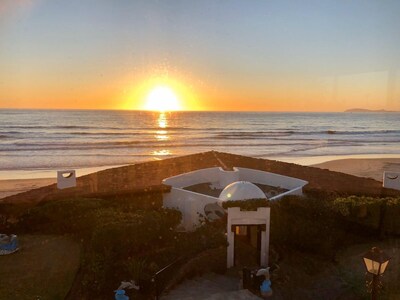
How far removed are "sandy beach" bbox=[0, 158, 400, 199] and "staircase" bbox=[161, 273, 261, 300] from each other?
16.3 m

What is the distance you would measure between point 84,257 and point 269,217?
5491 millimetres

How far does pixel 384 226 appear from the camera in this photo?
14000 mm

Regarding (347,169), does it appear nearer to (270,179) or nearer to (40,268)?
(270,179)

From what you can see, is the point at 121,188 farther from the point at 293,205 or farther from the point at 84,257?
the point at 293,205

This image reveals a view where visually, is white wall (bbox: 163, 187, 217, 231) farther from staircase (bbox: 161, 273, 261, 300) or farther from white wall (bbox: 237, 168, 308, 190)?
white wall (bbox: 237, 168, 308, 190)

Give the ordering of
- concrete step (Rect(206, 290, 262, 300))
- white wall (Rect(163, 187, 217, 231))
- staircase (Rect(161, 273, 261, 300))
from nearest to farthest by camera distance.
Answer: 1. concrete step (Rect(206, 290, 262, 300))
2. staircase (Rect(161, 273, 261, 300))
3. white wall (Rect(163, 187, 217, 231))

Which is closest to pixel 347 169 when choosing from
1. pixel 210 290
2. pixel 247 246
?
pixel 247 246

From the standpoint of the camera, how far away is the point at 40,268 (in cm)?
1051

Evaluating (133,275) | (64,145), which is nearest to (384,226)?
(133,275)

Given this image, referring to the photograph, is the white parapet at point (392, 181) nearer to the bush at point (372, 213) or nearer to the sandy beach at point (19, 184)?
the bush at point (372, 213)

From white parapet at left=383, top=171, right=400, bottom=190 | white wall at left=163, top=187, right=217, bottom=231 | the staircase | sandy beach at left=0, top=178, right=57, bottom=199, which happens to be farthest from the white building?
sandy beach at left=0, top=178, right=57, bottom=199

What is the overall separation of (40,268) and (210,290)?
4.64 meters

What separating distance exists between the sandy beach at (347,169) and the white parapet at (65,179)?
30.5 ft

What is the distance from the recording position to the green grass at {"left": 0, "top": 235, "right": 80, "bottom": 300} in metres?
9.42
